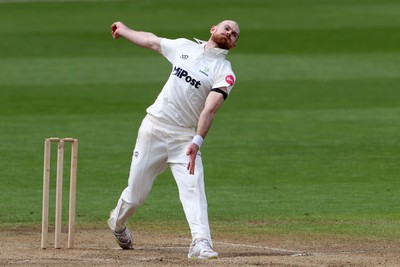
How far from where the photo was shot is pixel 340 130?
61.4ft

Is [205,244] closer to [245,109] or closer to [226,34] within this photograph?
[226,34]

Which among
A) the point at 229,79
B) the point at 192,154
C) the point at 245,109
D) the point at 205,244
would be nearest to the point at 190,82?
the point at 229,79

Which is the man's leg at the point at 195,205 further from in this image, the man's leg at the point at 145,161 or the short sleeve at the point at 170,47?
the short sleeve at the point at 170,47

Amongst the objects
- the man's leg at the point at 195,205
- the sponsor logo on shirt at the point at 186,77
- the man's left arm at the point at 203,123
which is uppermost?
the sponsor logo on shirt at the point at 186,77

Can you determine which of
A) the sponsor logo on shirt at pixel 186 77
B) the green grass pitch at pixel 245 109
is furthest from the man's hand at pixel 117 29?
the green grass pitch at pixel 245 109

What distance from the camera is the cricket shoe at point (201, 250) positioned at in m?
9.34

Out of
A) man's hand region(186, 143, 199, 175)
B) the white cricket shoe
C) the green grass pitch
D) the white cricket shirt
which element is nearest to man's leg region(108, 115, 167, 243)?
the white cricket shirt

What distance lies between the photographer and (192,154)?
9383mm

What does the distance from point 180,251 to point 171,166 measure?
0.80m


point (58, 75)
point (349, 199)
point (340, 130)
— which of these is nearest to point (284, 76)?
point (58, 75)

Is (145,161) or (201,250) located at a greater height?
(145,161)

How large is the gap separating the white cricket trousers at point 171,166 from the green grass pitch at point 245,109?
196 centimetres

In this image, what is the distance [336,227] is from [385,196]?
2143mm

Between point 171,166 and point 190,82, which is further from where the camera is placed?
point 171,166
